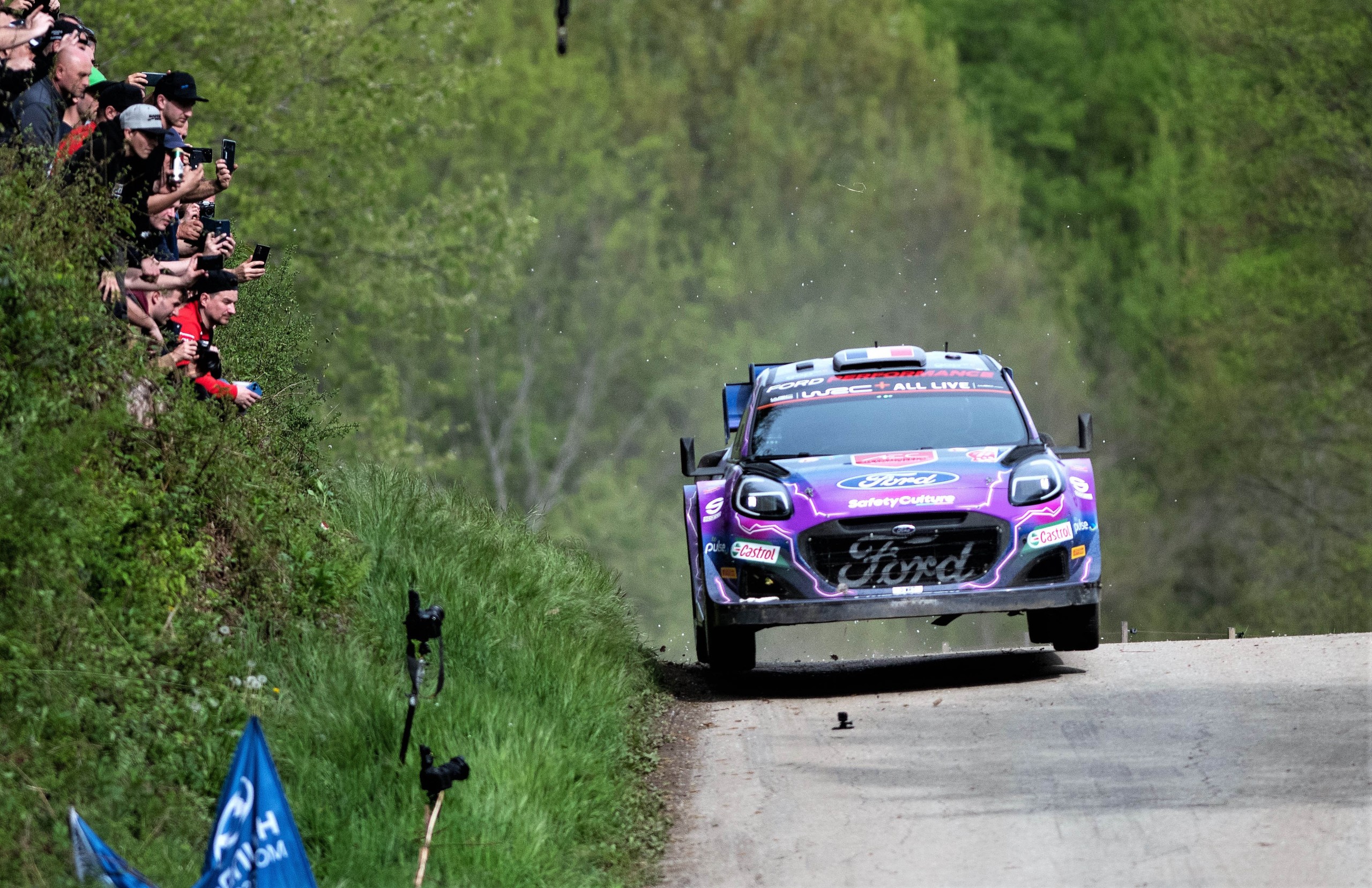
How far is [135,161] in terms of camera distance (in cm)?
953

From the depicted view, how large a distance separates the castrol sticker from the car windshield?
116 centimetres

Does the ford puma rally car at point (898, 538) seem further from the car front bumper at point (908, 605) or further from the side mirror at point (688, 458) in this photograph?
the side mirror at point (688, 458)

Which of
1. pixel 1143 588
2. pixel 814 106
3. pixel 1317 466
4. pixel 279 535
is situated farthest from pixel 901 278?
pixel 279 535

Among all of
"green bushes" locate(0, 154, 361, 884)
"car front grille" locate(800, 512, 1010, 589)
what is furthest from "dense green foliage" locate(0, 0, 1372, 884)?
"car front grille" locate(800, 512, 1010, 589)

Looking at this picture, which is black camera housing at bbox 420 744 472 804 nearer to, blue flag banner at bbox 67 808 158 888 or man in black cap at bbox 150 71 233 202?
blue flag banner at bbox 67 808 158 888

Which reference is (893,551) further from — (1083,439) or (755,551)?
(1083,439)

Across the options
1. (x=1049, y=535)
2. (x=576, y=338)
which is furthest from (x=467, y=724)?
(x=576, y=338)

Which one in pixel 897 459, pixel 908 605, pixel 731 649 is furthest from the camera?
pixel 731 649

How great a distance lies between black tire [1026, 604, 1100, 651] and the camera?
12.4 metres

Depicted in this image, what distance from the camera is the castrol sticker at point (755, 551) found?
38.3ft

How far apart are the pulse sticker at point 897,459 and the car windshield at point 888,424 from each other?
0.39 m

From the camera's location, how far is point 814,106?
6206cm

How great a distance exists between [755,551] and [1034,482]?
66.4 inches

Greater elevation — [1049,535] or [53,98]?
[53,98]
